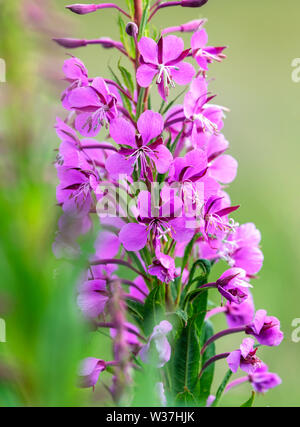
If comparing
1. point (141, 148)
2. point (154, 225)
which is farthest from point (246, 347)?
point (141, 148)

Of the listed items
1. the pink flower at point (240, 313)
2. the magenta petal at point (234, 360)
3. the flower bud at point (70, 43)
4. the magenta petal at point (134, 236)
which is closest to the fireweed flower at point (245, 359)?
the magenta petal at point (234, 360)

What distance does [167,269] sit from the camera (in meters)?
0.75

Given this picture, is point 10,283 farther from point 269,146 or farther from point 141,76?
point 269,146

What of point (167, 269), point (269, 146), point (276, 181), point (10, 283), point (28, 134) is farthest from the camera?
point (269, 146)

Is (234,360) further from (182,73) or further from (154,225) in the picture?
(182,73)

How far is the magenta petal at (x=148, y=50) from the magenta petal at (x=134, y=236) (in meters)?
0.24

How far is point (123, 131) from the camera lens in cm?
77

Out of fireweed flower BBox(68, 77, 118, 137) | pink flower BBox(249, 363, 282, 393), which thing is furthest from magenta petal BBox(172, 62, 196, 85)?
pink flower BBox(249, 363, 282, 393)

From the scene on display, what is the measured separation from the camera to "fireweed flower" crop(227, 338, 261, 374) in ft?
2.61

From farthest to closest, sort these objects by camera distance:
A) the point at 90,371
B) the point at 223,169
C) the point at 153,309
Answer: the point at 223,169, the point at 153,309, the point at 90,371

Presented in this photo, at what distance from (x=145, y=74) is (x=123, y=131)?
9 centimetres

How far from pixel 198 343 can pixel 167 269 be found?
0.14 meters

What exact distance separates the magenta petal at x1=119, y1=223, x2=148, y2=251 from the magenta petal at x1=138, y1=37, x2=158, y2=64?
0.24 m

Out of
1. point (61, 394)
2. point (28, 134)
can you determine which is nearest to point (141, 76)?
point (28, 134)
